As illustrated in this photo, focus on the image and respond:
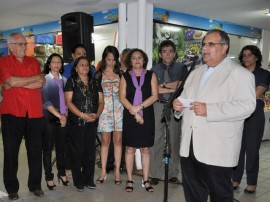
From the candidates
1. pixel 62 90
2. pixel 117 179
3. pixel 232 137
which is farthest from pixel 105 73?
pixel 232 137

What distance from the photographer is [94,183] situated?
3707 mm

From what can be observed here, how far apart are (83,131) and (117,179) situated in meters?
0.85

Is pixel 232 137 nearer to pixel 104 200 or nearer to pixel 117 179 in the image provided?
pixel 104 200

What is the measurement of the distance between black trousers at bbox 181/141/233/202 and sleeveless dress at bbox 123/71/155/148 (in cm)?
114

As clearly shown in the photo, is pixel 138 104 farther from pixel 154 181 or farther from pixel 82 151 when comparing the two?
pixel 154 181

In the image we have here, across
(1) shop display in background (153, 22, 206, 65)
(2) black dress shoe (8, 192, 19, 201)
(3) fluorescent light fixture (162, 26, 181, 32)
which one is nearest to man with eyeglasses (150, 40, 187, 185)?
(2) black dress shoe (8, 192, 19, 201)

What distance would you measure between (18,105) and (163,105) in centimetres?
169

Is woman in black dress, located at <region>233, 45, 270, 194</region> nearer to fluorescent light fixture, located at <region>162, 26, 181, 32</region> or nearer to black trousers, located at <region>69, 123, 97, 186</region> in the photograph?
black trousers, located at <region>69, 123, 97, 186</region>

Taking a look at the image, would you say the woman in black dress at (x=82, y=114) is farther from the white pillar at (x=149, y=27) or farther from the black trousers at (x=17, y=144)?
the white pillar at (x=149, y=27)

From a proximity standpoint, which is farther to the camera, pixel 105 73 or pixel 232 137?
pixel 105 73

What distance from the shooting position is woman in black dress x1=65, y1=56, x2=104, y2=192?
3.36 m

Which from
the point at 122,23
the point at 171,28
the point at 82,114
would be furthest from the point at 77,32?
the point at 171,28

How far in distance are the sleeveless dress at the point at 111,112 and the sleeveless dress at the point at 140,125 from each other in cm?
20

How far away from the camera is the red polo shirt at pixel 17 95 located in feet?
10.1
